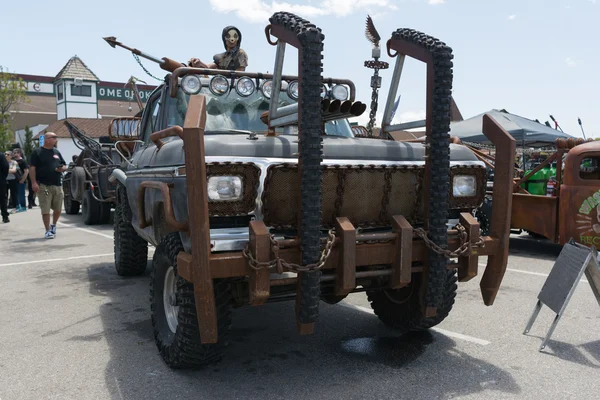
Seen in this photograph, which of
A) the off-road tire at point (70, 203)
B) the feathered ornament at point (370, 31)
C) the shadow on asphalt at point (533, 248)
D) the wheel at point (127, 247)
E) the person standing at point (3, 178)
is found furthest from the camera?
the off-road tire at point (70, 203)

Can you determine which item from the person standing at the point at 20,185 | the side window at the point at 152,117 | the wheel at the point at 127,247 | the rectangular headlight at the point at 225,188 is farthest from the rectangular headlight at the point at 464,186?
the person standing at the point at 20,185

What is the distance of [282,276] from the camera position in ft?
11.1

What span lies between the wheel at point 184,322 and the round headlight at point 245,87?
5.08 ft

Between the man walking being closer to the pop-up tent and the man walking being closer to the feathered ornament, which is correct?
the feathered ornament

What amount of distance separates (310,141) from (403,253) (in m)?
0.93

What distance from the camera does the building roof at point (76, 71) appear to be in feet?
191

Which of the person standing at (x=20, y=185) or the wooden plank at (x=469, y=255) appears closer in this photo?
the wooden plank at (x=469, y=255)

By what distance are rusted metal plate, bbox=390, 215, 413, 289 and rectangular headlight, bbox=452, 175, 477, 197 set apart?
57cm

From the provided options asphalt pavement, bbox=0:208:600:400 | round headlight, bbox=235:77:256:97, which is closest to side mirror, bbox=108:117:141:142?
round headlight, bbox=235:77:256:97

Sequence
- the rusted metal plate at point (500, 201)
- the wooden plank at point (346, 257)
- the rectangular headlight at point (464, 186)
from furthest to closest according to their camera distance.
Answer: the rectangular headlight at point (464, 186)
the rusted metal plate at point (500, 201)
the wooden plank at point (346, 257)

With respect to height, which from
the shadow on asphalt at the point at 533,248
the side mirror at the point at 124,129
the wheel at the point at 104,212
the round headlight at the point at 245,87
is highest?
the round headlight at the point at 245,87

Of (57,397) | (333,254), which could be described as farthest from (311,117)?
(57,397)

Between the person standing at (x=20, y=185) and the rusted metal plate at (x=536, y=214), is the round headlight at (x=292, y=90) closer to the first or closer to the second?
the rusted metal plate at (x=536, y=214)

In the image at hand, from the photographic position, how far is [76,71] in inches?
2325
